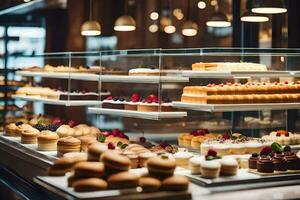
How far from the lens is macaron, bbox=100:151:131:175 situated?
164 inches

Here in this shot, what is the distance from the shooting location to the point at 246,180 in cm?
463

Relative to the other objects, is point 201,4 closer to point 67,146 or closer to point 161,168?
point 67,146

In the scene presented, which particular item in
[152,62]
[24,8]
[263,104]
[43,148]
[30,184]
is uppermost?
[24,8]

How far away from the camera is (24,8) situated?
40.0 feet

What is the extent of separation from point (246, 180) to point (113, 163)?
3.94 feet

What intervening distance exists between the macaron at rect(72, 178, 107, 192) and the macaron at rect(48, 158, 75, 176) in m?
0.51

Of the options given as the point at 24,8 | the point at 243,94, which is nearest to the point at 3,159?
the point at 243,94

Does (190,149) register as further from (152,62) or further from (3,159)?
(3,159)

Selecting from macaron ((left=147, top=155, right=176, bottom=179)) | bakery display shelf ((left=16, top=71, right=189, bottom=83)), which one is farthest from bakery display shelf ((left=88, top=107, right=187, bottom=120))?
macaron ((left=147, top=155, right=176, bottom=179))

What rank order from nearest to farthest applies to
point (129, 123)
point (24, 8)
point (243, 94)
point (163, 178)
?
point (163, 178) → point (243, 94) → point (129, 123) → point (24, 8)

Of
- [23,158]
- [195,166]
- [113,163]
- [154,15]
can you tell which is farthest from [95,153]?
[154,15]

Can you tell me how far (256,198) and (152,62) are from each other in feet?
8.17

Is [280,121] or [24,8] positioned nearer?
[280,121]

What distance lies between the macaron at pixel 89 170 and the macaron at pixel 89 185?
6 centimetres
